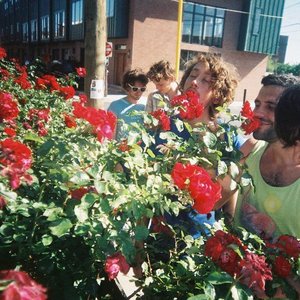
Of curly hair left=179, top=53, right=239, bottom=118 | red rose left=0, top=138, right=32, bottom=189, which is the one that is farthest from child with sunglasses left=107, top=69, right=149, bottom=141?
red rose left=0, top=138, right=32, bottom=189

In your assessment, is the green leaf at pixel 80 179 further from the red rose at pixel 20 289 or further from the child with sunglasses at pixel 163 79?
the child with sunglasses at pixel 163 79

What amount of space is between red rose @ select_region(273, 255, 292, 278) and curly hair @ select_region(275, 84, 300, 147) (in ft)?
2.07

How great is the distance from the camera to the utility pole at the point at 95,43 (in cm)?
306

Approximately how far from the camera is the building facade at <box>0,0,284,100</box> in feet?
61.3

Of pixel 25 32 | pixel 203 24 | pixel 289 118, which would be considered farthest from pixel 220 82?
pixel 25 32

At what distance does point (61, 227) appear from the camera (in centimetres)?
105

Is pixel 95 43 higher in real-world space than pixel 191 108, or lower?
higher

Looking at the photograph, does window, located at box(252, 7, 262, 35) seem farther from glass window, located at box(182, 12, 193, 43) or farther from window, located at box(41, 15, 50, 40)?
window, located at box(41, 15, 50, 40)

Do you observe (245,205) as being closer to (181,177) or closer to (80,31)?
(181,177)

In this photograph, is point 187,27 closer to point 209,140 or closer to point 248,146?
point 248,146

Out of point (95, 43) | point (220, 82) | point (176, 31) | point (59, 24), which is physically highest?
point (59, 24)

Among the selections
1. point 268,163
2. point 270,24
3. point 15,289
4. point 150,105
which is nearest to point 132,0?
point 270,24

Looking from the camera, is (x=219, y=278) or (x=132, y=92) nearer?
(x=219, y=278)

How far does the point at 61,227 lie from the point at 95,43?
240 cm
